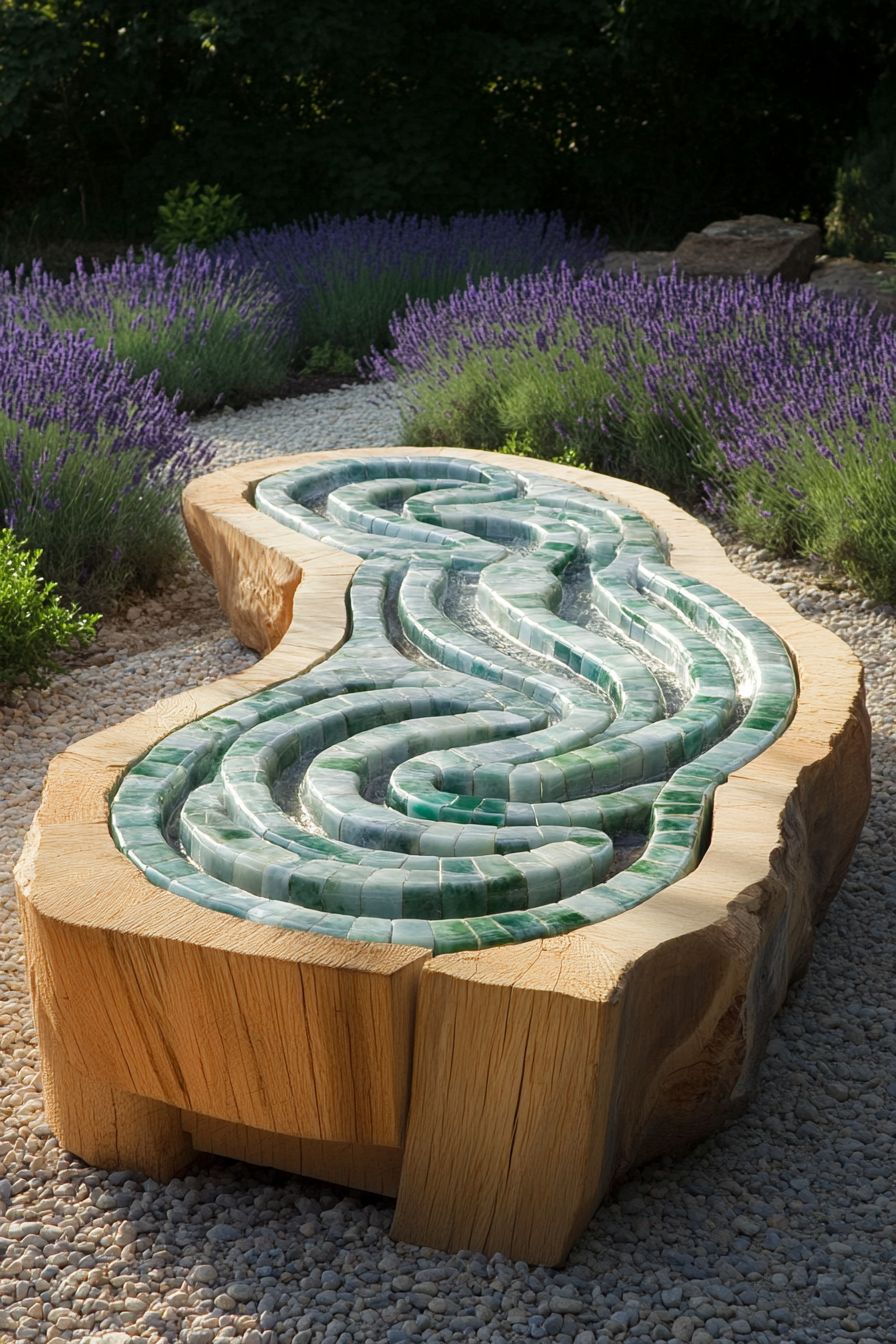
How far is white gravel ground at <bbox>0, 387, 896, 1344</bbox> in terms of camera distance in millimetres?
1752

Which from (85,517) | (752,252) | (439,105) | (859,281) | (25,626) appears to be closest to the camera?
(25,626)

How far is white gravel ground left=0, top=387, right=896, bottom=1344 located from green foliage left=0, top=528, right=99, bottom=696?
1.27m

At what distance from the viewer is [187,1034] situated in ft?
6.10

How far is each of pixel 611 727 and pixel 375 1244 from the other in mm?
1115

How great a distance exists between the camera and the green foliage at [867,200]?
34.3ft

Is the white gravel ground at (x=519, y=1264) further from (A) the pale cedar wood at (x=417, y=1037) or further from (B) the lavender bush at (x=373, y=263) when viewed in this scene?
(B) the lavender bush at (x=373, y=263)

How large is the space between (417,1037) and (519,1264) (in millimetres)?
383

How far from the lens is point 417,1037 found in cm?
179

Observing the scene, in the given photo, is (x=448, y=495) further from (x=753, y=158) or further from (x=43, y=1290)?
(x=753, y=158)

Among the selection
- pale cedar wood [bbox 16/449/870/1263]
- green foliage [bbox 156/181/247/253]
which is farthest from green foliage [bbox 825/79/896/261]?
pale cedar wood [bbox 16/449/870/1263]

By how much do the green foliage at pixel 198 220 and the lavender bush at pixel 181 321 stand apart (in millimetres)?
2549

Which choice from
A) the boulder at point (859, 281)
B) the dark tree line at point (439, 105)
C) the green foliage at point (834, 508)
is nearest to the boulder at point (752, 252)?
the boulder at point (859, 281)

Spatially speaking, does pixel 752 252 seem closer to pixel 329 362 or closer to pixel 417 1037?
pixel 329 362

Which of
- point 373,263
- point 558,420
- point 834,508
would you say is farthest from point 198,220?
point 834,508
